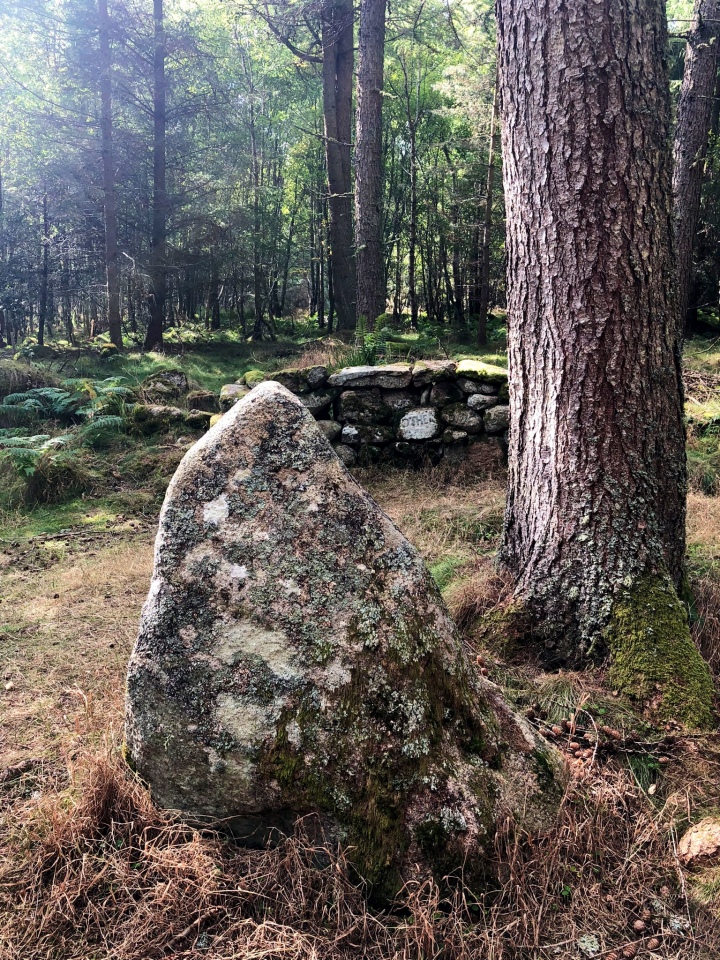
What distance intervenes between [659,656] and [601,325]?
5.26ft

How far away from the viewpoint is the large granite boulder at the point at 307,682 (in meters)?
1.95

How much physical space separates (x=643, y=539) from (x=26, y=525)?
6.04 m

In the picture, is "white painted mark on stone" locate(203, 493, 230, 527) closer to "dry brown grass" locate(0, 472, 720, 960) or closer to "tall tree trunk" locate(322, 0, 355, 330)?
"dry brown grass" locate(0, 472, 720, 960)

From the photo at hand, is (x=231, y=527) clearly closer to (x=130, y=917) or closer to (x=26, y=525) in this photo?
(x=130, y=917)

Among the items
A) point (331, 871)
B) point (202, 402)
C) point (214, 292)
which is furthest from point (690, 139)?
point (214, 292)

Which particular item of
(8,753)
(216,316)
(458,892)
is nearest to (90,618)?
(8,753)

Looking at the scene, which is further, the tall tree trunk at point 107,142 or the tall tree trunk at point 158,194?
the tall tree trunk at point 158,194

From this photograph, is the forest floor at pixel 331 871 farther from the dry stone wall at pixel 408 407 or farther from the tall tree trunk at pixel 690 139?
the tall tree trunk at pixel 690 139

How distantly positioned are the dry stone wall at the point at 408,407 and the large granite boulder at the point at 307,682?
16.3 ft

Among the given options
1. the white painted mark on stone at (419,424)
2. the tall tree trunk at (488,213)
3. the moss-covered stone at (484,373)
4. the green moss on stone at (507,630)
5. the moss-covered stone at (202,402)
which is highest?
the tall tree trunk at (488,213)

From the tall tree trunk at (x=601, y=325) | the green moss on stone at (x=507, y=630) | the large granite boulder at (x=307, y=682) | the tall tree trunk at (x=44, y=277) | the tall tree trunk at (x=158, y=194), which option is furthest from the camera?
the tall tree trunk at (x=44, y=277)

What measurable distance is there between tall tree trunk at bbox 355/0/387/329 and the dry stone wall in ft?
11.3

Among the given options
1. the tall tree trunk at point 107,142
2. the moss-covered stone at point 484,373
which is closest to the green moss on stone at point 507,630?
the moss-covered stone at point 484,373

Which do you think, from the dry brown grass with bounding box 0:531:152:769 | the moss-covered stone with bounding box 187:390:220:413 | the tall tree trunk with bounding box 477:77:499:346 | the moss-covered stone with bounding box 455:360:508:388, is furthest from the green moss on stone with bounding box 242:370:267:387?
the tall tree trunk with bounding box 477:77:499:346
